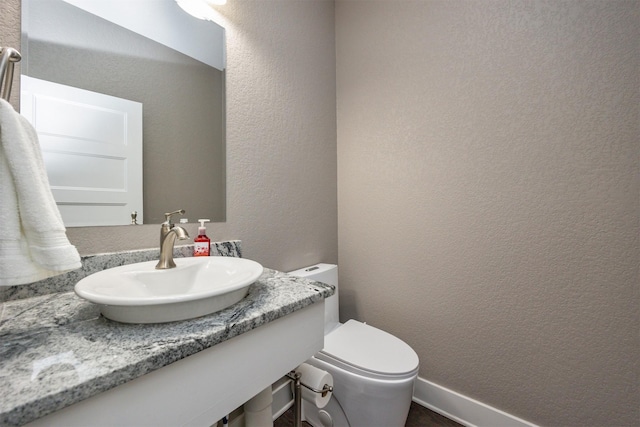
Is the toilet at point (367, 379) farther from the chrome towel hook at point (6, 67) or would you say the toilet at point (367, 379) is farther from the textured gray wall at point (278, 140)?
the chrome towel hook at point (6, 67)

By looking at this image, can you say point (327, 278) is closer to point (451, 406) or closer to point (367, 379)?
point (367, 379)

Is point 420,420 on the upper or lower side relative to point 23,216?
lower

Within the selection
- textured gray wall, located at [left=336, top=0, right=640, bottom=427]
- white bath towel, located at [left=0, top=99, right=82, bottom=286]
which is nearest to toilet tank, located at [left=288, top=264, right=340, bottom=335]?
textured gray wall, located at [left=336, top=0, right=640, bottom=427]

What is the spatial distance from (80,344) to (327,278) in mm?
1067

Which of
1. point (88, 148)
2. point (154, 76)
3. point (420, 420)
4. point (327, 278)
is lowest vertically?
point (420, 420)

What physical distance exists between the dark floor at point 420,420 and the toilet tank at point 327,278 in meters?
0.45

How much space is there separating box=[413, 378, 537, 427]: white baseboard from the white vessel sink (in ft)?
4.10

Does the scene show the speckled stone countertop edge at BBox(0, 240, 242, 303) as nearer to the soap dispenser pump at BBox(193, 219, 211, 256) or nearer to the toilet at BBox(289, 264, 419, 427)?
the soap dispenser pump at BBox(193, 219, 211, 256)

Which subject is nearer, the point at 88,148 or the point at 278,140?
the point at 88,148

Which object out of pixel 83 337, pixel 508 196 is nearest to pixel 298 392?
pixel 83 337

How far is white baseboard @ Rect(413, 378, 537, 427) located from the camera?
1.15 m

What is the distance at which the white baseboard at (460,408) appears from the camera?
1.15m

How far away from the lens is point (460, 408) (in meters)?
1.26

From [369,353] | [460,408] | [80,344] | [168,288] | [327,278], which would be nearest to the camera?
[80,344]
